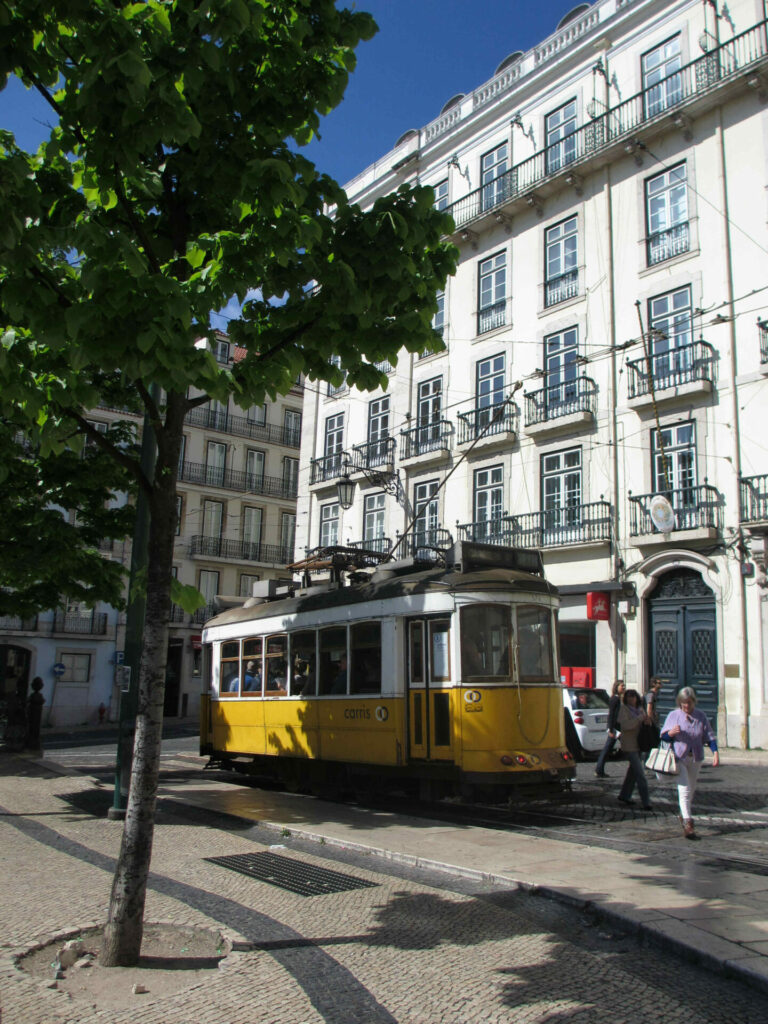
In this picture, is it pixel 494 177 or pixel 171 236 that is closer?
pixel 171 236

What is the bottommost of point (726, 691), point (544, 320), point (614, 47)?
point (726, 691)

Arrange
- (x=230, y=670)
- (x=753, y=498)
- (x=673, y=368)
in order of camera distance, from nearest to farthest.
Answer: (x=230, y=670) → (x=753, y=498) → (x=673, y=368)

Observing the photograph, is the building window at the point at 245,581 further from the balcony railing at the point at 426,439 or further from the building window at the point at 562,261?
the building window at the point at 562,261

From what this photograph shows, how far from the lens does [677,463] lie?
21938mm

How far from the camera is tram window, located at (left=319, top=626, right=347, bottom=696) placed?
12.4m

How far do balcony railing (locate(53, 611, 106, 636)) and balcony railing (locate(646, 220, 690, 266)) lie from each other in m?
28.2

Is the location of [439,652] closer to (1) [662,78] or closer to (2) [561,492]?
(2) [561,492]

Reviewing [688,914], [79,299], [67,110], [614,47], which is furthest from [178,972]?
[614,47]

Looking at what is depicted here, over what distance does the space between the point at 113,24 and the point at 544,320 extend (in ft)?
74.2

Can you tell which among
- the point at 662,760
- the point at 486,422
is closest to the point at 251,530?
the point at 486,422

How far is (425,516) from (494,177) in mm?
11544

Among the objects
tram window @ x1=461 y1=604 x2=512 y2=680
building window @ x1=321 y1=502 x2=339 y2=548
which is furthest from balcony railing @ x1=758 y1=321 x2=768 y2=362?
building window @ x1=321 y1=502 x2=339 y2=548

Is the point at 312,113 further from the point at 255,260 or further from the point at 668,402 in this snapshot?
the point at 668,402

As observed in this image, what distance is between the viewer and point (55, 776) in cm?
1516
